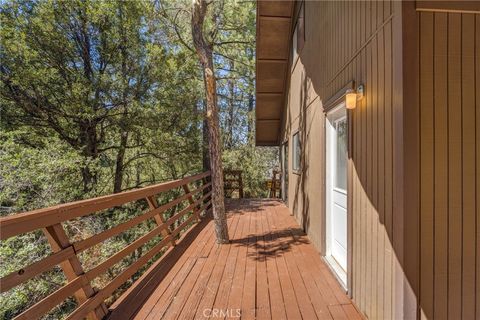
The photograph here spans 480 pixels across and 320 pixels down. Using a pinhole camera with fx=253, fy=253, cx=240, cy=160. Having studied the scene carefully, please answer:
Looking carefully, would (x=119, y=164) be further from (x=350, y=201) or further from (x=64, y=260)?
(x=350, y=201)

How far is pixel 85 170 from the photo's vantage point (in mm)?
7246

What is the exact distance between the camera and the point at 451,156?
1.67 metres

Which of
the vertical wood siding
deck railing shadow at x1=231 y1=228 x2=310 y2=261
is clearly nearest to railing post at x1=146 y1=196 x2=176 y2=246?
deck railing shadow at x1=231 y1=228 x2=310 y2=261

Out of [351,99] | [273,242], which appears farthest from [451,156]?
[273,242]

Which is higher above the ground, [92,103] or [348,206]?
[92,103]

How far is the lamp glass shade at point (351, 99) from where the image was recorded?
2379 millimetres

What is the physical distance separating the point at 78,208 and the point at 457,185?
9.00 feet

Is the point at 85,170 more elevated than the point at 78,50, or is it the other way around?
the point at 78,50

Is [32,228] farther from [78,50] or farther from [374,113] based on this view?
[78,50]

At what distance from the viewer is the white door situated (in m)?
2.95

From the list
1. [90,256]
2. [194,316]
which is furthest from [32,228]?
[90,256]

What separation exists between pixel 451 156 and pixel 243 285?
2195 millimetres

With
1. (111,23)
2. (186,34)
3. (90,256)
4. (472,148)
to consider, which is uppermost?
(186,34)

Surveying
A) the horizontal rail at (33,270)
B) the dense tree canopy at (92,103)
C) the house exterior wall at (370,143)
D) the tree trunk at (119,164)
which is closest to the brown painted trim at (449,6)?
the house exterior wall at (370,143)
